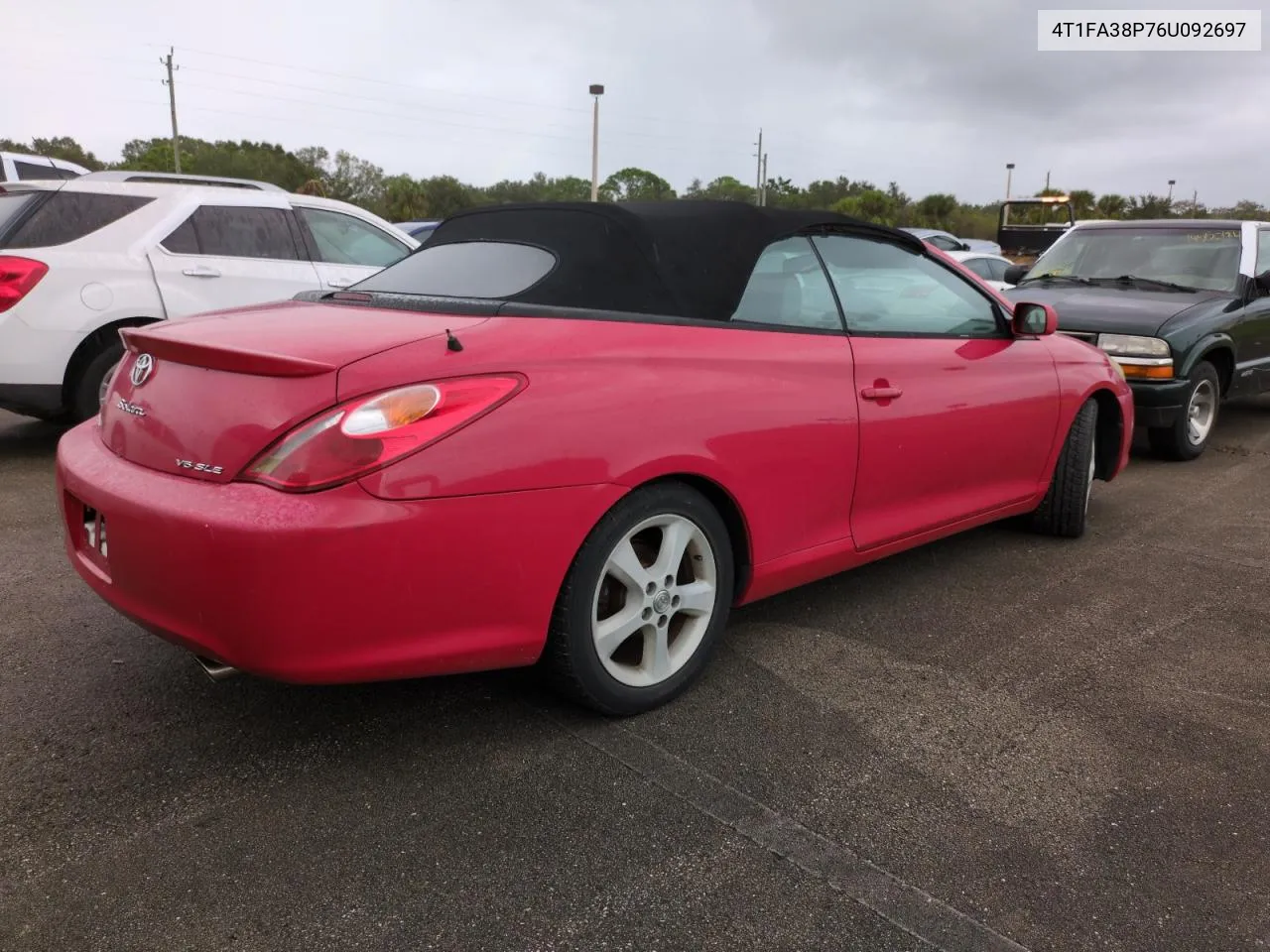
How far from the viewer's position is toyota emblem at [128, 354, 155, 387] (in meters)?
2.47

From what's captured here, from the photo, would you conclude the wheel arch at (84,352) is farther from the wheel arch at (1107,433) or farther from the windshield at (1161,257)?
the windshield at (1161,257)

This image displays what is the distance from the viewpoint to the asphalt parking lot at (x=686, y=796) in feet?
6.24

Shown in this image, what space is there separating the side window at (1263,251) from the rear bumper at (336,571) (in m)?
6.87

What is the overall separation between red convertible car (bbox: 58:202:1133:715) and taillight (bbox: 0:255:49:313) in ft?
9.82

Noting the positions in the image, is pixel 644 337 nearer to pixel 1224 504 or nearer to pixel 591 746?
pixel 591 746

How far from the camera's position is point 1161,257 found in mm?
7223

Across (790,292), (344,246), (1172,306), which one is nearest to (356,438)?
(790,292)

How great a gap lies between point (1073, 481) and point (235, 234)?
505cm

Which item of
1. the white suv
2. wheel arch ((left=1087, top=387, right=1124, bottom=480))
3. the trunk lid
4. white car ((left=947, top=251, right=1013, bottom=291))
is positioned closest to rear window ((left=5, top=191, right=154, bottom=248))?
the white suv

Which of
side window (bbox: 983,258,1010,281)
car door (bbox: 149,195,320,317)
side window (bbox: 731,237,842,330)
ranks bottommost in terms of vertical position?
side window (bbox: 731,237,842,330)

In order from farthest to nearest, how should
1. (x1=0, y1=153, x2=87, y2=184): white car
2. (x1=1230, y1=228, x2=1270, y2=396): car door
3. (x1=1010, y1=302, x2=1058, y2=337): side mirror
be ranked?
(x1=0, y1=153, x2=87, y2=184): white car, (x1=1230, y1=228, x2=1270, y2=396): car door, (x1=1010, y1=302, x2=1058, y2=337): side mirror

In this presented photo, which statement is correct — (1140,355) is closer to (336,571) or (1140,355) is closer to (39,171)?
(336,571)

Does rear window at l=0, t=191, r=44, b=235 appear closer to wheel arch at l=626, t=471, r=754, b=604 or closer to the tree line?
wheel arch at l=626, t=471, r=754, b=604

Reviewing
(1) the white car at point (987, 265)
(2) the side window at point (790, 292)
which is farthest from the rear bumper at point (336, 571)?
(1) the white car at point (987, 265)
